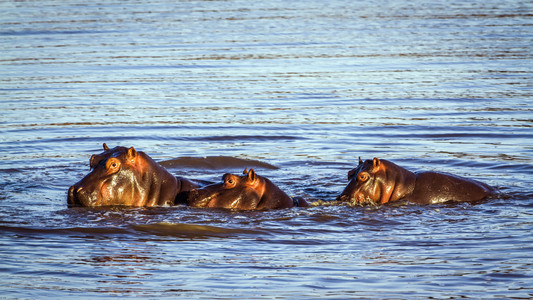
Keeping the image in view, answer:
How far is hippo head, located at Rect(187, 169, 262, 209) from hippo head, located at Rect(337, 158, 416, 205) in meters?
1.01

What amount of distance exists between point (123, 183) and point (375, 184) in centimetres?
267

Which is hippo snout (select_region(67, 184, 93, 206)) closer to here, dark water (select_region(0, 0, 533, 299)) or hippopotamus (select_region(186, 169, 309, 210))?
dark water (select_region(0, 0, 533, 299))

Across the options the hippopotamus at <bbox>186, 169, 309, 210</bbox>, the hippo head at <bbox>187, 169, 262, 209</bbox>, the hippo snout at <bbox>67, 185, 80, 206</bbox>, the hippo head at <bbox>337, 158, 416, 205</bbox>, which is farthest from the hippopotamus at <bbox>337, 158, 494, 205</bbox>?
the hippo snout at <bbox>67, 185, 80, 206</bbox>

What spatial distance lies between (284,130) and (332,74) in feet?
14.3

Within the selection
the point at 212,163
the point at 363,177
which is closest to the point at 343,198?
the point at 363,177

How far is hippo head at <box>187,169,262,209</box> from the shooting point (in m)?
8.82

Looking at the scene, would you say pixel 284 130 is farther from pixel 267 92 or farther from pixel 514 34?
pixel 514 34

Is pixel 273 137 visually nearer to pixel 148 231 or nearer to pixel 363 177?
pixel 363 177

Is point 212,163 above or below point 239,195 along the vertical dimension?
below

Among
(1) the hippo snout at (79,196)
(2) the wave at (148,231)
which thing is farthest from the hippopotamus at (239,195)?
(1) the hippo snout at (79,196)

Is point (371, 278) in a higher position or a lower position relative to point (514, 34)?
lower

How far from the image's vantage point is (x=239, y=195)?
29.0ft

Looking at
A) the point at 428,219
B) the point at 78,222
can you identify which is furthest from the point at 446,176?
the point at 78,222

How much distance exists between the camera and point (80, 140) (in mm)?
13180
